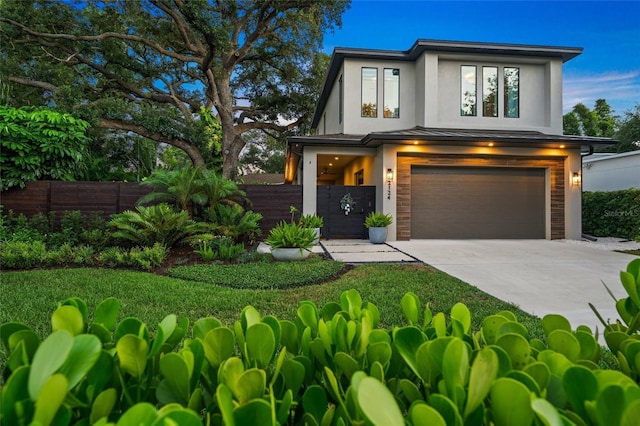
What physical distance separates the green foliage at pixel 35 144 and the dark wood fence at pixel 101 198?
34cm

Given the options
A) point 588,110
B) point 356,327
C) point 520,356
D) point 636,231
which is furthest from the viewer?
point 588,110

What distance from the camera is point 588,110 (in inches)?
1236

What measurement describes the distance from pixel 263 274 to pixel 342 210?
20.0 ft

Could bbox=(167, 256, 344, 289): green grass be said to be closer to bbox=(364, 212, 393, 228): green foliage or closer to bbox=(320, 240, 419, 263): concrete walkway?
bbox=(320, 240, 419, 263): concrete walkway

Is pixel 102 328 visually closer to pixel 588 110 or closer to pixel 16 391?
pixel 16 391

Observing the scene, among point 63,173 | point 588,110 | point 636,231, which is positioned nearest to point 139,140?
point 63,173

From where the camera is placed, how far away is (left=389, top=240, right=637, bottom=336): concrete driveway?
13.8ft

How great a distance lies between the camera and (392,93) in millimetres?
12844

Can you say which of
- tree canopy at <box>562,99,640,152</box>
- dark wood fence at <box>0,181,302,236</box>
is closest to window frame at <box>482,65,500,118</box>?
dark wood fence at <box>0,181,302,236</box>

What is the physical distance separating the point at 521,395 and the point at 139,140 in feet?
57.0

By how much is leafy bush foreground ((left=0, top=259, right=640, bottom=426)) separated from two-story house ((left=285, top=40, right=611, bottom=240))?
990 centimetres

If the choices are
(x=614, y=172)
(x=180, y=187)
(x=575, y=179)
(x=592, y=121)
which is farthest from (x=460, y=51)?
(x=592, y=121)

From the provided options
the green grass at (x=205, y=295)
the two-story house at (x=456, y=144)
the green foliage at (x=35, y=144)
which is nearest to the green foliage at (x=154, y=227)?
the green grass at (x=205, y=295)

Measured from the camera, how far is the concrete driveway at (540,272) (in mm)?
4199
